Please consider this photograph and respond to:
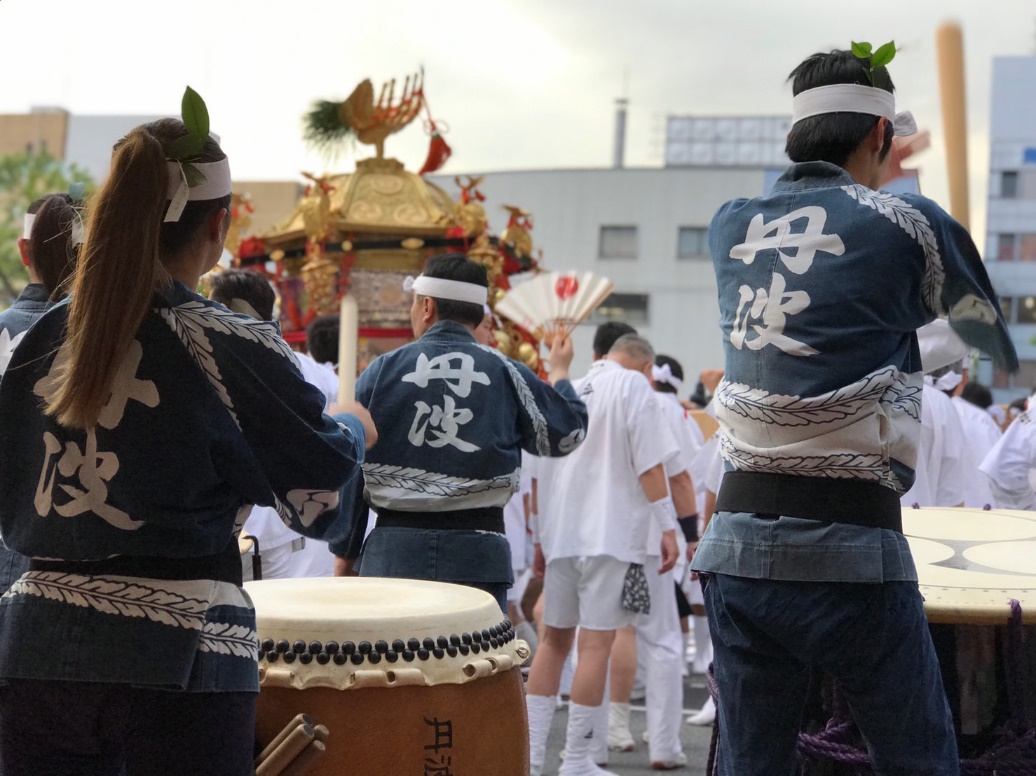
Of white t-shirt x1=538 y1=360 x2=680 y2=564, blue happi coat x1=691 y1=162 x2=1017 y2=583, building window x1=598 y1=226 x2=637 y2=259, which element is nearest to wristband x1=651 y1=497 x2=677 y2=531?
white t-shirt x1=538 y1=360 x2=680 y2=564

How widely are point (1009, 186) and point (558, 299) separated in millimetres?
34471

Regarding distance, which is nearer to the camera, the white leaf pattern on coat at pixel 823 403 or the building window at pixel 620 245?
the white leaf pattern on coat at pixel 823 403

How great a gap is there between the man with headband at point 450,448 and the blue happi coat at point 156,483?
1.75 metres

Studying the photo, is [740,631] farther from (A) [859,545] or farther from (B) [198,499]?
(B) [198,499]

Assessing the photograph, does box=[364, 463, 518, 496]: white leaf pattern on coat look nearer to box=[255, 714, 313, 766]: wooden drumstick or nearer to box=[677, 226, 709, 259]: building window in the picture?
box=[255, 714, 313, 766]: wooden drumstick

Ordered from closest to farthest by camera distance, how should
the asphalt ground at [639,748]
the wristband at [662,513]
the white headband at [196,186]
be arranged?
the white headband at [196,186]
the asphalt ground at [639,748]
the wristband at [662,513]

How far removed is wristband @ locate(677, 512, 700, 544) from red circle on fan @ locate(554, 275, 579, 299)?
1291 millimetres

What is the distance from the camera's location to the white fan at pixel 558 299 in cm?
520

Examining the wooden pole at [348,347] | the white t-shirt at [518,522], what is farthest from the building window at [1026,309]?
the wooden pole at [348,347]

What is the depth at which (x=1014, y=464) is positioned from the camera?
591 centimetres

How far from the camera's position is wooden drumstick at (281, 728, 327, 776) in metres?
2.10

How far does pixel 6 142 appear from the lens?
39.5m

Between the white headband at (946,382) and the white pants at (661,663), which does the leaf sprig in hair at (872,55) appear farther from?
the white headband at (946,382)

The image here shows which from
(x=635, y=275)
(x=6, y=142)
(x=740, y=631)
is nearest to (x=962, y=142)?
(x=740, y=631)
